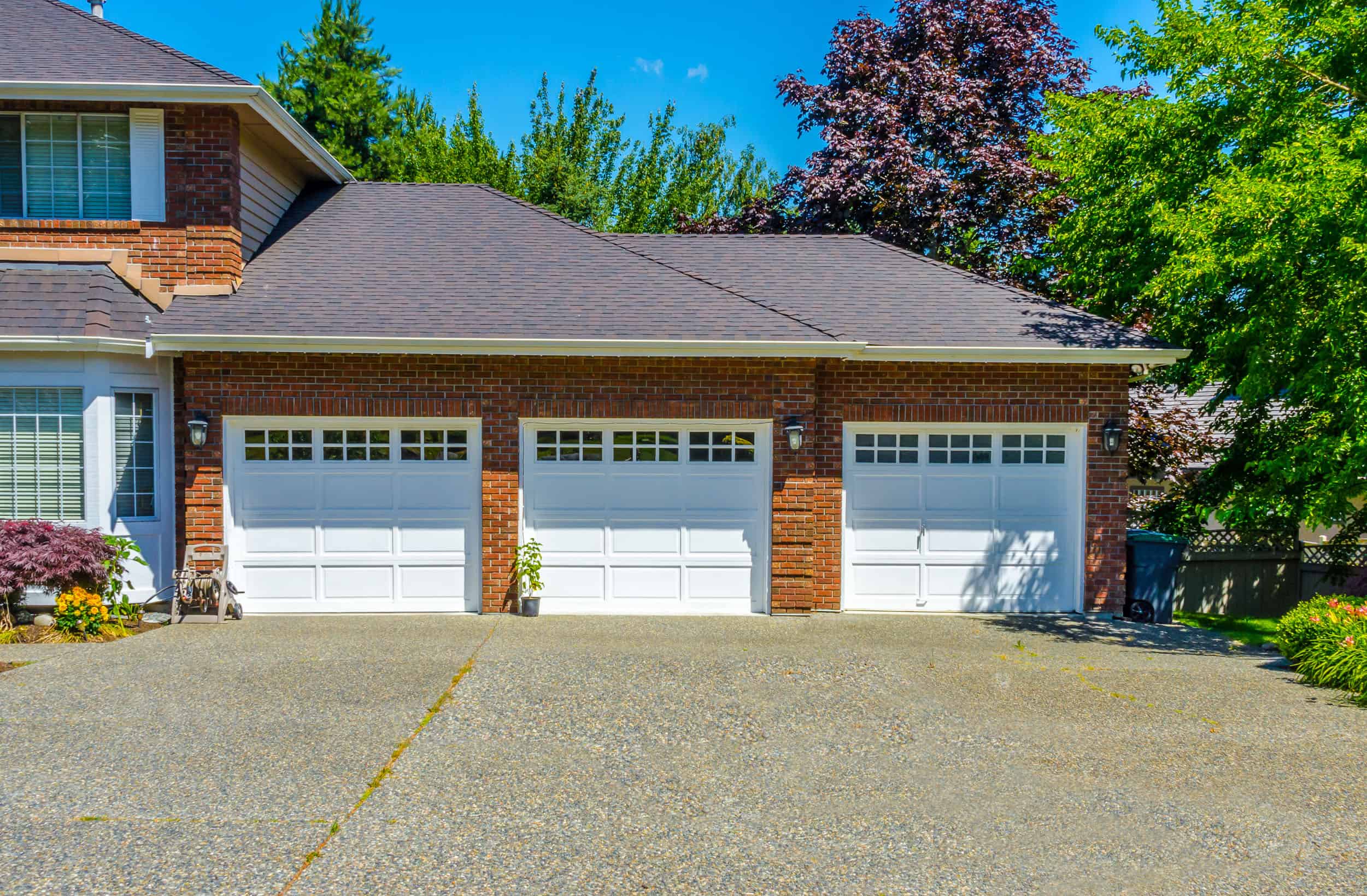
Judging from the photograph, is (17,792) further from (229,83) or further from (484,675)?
(229,83)

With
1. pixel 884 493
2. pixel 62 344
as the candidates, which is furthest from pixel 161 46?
pixel 884 493

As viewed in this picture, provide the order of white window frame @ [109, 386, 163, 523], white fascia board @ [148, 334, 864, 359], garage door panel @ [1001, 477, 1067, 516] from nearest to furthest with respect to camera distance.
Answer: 1. white fascia board @ [148, 334, 864, 359]
2. white window frame @ [109, 386, 163, 523]
3. garage door panel @ [1001, 477, 1067, 516]

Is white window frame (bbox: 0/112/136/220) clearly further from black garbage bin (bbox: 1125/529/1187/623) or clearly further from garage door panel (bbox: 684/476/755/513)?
black garbage bin (bbox: 1125/529/1187/623)

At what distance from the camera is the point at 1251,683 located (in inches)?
316

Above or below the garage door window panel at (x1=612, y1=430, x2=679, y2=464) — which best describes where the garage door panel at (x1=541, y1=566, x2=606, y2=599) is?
below

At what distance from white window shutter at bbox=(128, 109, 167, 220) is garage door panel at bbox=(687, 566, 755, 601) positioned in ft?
23.4

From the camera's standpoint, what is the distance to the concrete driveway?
14.7 ft

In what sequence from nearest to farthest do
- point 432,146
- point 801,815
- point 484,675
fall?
point 801,815 → point 484,675 → point 432,146

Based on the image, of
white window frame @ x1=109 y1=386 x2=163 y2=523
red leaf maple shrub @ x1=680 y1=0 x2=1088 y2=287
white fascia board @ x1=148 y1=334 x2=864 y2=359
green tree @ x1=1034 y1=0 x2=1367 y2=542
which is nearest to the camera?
green tree @ x1=1034 y1=0 x2=1367 y2=542

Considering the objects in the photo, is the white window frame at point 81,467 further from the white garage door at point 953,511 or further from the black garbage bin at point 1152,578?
the black garbage bin at point 1152,578

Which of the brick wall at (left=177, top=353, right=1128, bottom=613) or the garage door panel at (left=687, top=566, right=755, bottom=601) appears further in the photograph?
the garage door panel at (left=687, top=566, right=755, bottom=601)

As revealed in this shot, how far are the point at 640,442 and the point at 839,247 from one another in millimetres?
4832

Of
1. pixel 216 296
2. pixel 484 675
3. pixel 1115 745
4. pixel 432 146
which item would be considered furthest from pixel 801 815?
pixel 432 146

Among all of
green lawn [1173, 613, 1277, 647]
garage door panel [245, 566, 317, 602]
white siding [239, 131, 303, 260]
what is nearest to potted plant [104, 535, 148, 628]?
garage door panel [245, 566, 317, 602]
